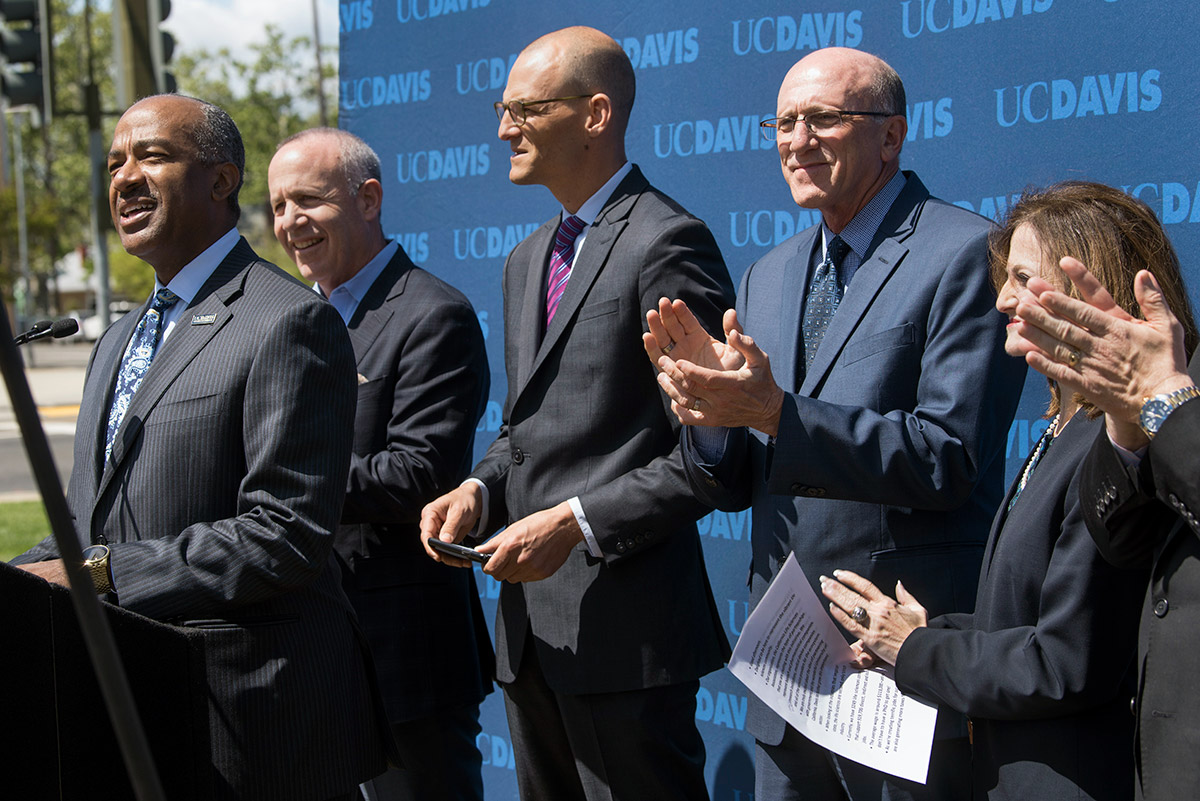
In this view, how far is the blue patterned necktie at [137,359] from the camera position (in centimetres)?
226

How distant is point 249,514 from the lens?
2.08 m

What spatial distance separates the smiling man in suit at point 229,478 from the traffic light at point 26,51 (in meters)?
5.79

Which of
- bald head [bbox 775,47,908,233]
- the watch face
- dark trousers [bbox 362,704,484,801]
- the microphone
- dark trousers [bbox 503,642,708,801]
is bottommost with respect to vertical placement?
dark trousers [bbox 362,704,484,801]

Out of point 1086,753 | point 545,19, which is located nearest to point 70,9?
point 545,19

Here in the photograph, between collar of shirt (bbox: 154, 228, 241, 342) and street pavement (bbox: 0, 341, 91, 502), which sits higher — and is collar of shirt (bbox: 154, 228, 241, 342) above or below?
above

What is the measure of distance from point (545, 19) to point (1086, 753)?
336 centimetres

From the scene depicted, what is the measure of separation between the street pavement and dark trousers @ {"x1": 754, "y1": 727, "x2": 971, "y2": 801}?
1.67 meters

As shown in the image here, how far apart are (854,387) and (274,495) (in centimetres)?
123

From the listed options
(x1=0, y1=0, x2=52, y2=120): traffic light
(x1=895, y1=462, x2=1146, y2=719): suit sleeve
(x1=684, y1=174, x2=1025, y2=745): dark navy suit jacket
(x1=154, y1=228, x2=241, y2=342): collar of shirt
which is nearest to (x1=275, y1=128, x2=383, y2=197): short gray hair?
(x1=154, y1=228, x2=241, y2=342): collar of shirt

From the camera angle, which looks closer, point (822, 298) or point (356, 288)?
point (822, 298)

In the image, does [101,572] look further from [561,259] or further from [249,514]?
[561,259]

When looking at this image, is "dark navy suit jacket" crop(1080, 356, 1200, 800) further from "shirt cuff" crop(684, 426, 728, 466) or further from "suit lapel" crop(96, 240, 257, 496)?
"suit lapel" crop(96, 240, 257, 496)

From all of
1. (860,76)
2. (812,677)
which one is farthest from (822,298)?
(812,677)

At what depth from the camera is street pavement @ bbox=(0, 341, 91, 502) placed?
11.2m
